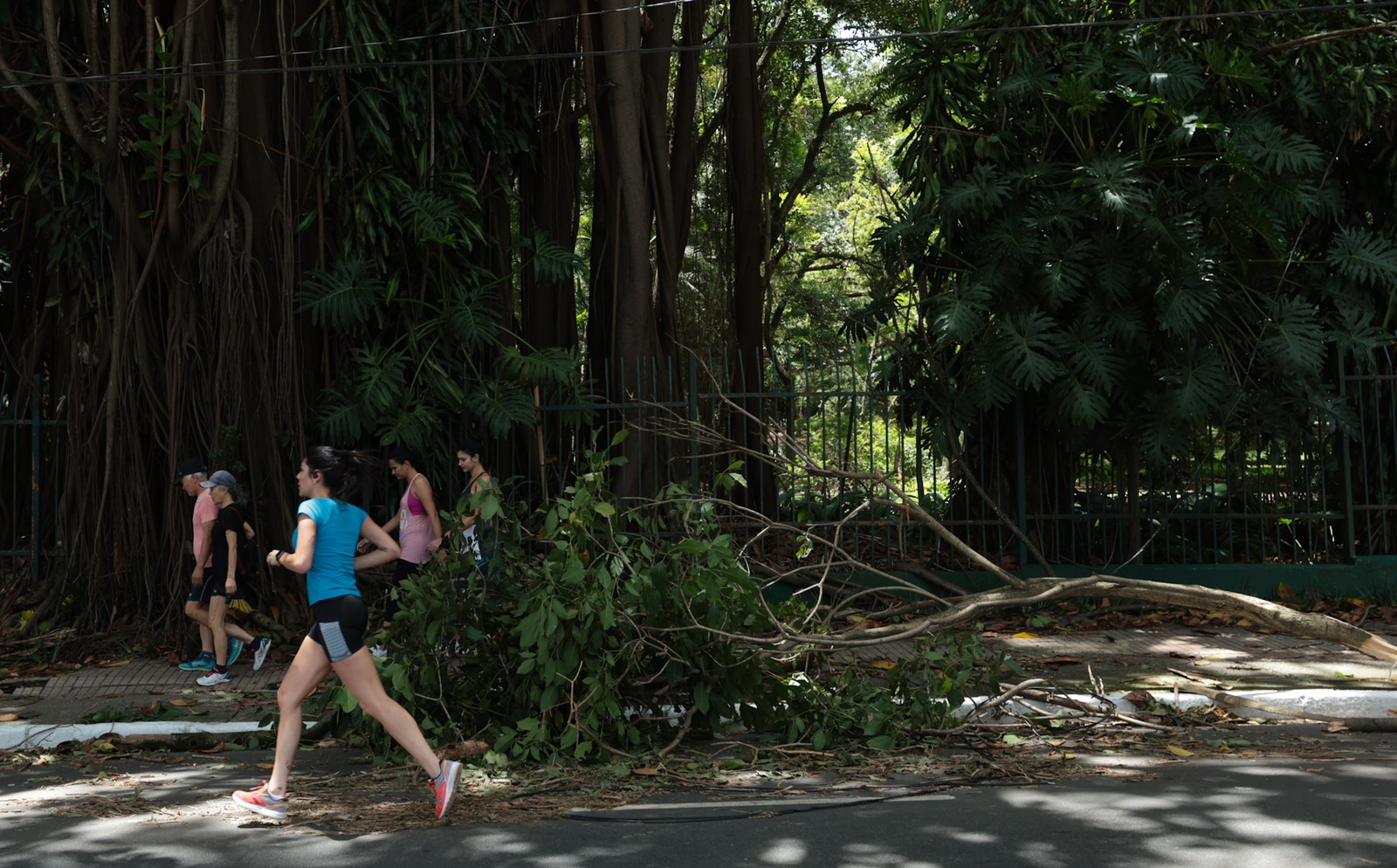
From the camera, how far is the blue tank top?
18.9ft

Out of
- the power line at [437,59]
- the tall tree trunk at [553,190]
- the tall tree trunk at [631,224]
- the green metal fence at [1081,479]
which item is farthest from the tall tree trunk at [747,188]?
the power line at [437,59]

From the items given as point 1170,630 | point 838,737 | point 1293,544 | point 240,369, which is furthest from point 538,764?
point 1293,544

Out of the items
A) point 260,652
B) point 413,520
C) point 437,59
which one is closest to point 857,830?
point 413,520

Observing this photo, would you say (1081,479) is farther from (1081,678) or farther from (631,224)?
(631,224)

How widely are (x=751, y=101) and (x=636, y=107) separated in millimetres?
3811

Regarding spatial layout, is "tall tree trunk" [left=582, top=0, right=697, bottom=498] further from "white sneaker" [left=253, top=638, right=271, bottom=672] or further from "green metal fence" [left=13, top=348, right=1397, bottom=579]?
"white sneaker" [left=253, top=638, right=271, bottom=672]

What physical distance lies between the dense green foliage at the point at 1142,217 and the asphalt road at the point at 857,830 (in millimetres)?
5151

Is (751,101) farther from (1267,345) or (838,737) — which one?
(838,737)

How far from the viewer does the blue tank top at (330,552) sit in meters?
5.75

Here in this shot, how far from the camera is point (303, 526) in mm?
5730

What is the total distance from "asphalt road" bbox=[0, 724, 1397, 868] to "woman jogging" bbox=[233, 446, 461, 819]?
0.20 meters

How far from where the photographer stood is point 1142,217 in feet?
34.0

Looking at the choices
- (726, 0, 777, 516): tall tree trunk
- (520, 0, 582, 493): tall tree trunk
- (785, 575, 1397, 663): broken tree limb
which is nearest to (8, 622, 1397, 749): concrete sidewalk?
(785, 575, 1397, 663): broken tree limb

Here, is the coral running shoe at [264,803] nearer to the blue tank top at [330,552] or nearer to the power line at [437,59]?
the blue tank top at [330,552]
